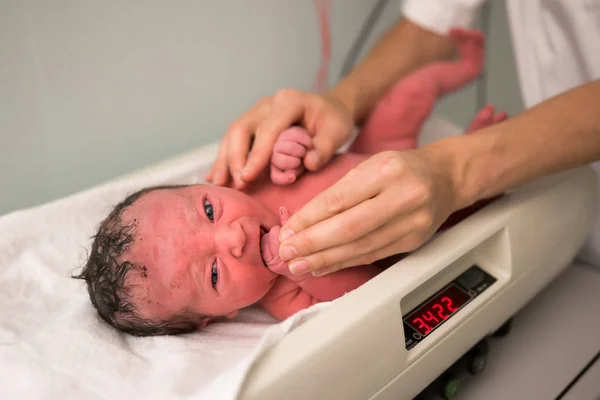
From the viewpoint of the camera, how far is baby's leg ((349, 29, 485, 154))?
1.11 metres

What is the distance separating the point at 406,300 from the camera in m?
0.83

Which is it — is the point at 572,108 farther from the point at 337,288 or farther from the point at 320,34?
the point at 320,34

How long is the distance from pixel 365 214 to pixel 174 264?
0.29m

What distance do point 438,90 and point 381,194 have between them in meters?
0.48

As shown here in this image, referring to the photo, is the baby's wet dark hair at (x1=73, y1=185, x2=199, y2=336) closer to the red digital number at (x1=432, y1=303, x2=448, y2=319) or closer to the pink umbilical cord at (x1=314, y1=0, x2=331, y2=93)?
the red digital number at (x1=432, y1=303, x2=448, y2=319)

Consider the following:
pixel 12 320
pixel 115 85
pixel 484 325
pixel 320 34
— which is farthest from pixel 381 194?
pixel 320 34

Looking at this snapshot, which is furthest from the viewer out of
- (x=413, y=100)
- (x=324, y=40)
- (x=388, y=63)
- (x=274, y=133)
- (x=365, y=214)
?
(x=324, y=40)

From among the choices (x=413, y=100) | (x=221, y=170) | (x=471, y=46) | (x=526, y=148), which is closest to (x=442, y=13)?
(x=471, y=46)

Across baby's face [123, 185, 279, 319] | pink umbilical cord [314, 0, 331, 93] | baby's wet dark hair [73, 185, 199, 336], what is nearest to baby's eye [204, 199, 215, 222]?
baby's face [123, 185, 279, 319]

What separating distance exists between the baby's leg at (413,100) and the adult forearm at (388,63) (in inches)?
1.6

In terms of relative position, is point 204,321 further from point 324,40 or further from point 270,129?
point 324,40

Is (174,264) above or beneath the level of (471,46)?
beneath

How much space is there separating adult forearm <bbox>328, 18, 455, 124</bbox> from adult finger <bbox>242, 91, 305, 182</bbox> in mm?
175

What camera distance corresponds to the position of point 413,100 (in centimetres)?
110
